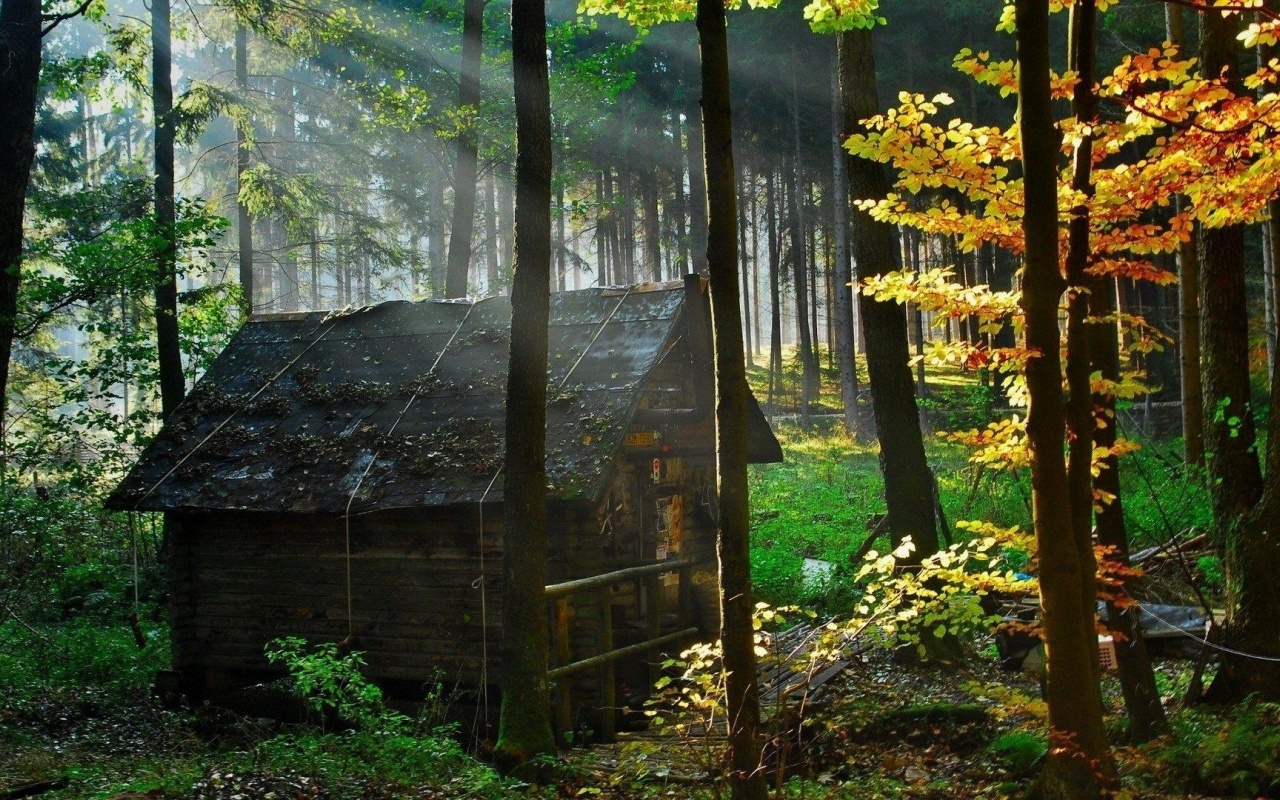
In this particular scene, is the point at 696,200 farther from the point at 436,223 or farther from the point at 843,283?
the point at 436,223

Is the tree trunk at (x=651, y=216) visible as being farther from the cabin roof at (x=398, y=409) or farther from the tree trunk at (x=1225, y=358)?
the tree trunk at (x=1225, y=358)

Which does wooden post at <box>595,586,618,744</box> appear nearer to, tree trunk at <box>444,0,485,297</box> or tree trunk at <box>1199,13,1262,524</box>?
tree trunk at <box>1199,13,1262,524</box>

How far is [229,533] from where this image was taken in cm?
1251

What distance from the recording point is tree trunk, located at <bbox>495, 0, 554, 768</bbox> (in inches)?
316

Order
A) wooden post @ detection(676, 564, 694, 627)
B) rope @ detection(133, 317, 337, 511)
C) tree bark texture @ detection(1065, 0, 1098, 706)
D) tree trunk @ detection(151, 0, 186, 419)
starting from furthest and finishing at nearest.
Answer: tree trunk @ detection(151, 0, 186, 419), wooden post @ detection(676, 564, 694, 627), rope @ detection(133, 317, 337, 511), tree bark texture @ detection(1065, 0, 1098, 706)

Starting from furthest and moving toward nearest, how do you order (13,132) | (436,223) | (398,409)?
(436,223) → (398,409) → (13,132)

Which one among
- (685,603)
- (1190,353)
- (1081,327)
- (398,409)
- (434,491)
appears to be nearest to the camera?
(1081,327)

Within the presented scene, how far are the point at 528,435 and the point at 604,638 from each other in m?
3.48

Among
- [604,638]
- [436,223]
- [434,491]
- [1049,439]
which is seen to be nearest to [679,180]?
[436,223]

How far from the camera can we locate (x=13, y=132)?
11383 mm

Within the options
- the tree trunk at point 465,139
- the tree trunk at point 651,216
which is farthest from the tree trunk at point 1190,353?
the tree trunk at point 651,216

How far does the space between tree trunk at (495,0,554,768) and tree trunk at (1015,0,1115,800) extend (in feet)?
12.2

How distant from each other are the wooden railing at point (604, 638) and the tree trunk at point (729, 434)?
3.28 metres

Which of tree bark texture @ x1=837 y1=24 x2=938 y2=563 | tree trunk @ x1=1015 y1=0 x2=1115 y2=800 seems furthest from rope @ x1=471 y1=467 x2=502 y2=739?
tree trunk @ x1=1015 y1=0 x2=1115 y2=800
